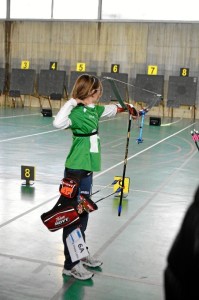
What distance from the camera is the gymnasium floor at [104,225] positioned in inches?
128

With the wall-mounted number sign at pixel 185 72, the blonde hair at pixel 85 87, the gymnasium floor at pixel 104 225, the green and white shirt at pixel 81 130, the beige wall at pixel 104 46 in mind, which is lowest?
the gymnasium floor at pixel 104 225

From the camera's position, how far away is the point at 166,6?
66.9 feet

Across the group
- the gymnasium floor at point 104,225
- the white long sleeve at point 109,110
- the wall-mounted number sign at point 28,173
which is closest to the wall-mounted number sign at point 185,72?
the gymnasium floor at point 104,225

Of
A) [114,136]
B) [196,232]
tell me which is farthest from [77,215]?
[114,136]

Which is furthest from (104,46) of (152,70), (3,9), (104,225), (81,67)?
(104,225)

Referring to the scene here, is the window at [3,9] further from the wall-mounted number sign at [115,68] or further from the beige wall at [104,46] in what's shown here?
the wall-mounted number sign at [115,68]

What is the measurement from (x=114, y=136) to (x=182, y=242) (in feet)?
38.0

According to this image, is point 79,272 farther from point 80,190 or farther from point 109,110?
point 109,110

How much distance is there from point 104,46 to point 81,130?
1847cm

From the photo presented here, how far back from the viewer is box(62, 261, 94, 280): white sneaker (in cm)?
339

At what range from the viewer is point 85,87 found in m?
3.32

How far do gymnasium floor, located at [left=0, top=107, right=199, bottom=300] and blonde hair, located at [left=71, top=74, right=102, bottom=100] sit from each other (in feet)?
4.38

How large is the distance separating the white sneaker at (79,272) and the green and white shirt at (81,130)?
0.73 m

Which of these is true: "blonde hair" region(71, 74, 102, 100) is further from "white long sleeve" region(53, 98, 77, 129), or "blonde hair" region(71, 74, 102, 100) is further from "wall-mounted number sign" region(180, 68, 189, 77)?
"wall-mounted number sign" region(180, 68, 189, 77)
